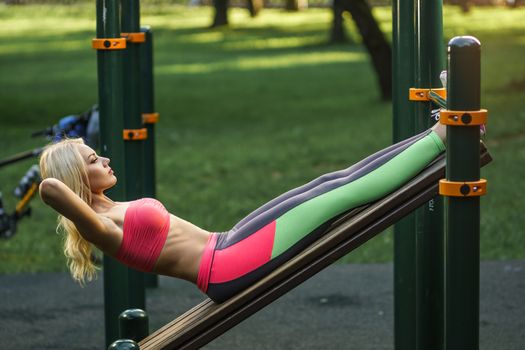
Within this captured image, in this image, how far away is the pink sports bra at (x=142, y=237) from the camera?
3791 mm

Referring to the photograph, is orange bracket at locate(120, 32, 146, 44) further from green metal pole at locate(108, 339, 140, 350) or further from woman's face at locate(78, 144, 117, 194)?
green metal pole at locate(108, 339, 140, 350)

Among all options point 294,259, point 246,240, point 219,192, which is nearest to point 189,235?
point 246,240

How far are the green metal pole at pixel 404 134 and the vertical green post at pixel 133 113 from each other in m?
1.30

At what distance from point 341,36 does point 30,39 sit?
1178 centimetres

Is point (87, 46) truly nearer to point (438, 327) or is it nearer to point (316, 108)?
point (316, 108)

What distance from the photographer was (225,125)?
16.3 metres

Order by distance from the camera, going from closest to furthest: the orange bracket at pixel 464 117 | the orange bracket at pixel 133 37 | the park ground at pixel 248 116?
the orange bracket at pixel 464 117 → the orange bracket at pixel 133 37 → the park ground at pixel 248 116

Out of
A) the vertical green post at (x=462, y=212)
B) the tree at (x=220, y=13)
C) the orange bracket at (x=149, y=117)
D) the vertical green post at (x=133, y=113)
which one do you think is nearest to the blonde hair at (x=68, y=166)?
the vertical green post at (x=133, y=113)

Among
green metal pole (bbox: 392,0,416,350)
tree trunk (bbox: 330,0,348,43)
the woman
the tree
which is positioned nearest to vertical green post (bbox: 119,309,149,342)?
the woman

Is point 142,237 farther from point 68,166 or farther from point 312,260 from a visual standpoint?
point 312,260

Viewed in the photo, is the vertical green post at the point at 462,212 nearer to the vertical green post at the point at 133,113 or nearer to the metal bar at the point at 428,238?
the metal bar at the point at 428,238

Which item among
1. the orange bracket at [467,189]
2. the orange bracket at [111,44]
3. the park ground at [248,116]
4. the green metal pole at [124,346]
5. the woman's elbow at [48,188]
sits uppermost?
the orange bracket at [111,44]

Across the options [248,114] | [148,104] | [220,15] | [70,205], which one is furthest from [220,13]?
[70,205]

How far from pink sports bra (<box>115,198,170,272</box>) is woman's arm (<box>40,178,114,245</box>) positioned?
142 mm
